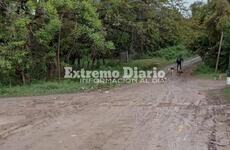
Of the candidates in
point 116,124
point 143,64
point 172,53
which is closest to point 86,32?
point 116,124

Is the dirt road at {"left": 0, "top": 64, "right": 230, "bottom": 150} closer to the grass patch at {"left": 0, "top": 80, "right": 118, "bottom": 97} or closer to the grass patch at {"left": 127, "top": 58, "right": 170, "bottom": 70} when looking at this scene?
the grass patch at {"left": 0, "top": 80, "right": 118, "bottom": 97}

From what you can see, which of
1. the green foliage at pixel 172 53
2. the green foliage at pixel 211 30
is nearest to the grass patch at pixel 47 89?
the green foliage at pixel 211 30

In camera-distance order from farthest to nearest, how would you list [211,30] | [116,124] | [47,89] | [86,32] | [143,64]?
[143,64] → [211,30] → [86,32] → [47,89] → [116,124]

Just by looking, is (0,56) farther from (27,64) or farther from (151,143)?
(151,143)

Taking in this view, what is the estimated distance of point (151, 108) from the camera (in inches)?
583

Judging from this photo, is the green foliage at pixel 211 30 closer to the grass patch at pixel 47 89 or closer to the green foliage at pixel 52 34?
the green foliage at pixel 52 34

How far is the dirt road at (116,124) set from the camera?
898 cm

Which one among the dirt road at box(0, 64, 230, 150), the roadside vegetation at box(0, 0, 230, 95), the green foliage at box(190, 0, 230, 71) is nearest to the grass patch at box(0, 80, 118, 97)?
the roadside vegetation at box(0, 0, 230, 95)

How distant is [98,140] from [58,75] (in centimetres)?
1841

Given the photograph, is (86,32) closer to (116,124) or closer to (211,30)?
(211,30)

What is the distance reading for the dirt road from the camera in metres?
8.98

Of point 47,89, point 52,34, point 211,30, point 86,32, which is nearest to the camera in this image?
point 47,89

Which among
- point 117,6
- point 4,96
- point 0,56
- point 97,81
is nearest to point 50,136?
point 4,96

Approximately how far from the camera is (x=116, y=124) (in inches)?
453
